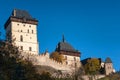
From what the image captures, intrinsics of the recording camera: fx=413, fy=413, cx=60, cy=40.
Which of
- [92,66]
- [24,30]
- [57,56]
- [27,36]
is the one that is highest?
[24,30]

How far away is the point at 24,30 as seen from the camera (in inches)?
4286

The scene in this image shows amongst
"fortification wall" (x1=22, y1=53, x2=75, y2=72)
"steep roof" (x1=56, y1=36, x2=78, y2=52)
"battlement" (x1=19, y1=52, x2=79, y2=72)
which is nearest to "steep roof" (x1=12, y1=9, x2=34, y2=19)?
"steep roof" (x1=56, y1=36, x2=78, y2=52)

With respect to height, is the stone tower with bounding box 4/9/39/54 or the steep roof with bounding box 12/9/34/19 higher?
the steep roof with bounding box 12/9/34/19

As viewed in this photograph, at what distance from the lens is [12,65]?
124ft

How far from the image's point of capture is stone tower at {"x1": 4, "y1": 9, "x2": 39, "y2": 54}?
106 m

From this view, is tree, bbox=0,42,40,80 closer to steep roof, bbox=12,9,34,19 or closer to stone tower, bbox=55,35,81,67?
steep roof, bbox=12,9,34,19

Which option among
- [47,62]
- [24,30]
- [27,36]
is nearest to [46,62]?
[47,62]

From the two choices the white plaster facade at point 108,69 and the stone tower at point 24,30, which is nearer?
the white plaster facade at point 108,69

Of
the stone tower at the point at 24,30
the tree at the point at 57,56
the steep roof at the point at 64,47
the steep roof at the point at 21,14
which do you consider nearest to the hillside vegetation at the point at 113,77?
the tree at the point at 57,56

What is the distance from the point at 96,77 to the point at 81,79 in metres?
5.82

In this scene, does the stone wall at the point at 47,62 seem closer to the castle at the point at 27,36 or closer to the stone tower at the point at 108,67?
the castle at the point at 27,36

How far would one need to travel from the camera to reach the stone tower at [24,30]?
106188 millimetres

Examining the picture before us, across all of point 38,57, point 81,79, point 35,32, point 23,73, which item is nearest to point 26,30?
point 35,32

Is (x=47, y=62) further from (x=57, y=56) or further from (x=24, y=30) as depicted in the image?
(x=24, y=30)
